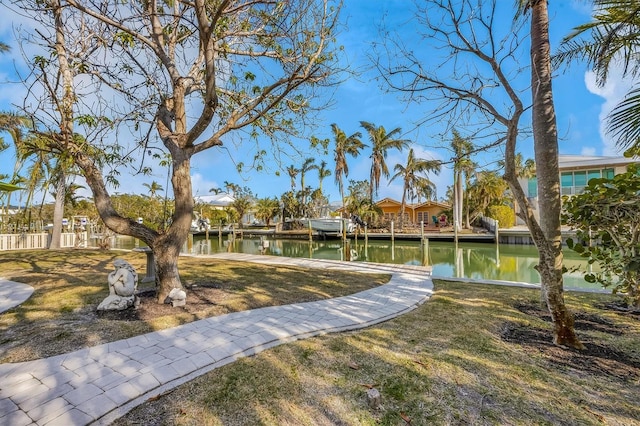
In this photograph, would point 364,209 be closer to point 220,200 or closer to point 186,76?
point 186,76

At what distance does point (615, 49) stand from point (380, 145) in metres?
23.9

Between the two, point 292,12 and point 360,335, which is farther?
point 292,12

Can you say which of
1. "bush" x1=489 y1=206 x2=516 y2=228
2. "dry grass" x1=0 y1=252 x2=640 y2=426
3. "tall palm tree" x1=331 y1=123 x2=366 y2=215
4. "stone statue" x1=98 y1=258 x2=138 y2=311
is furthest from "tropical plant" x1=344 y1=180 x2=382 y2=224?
"stone statue" x1=98 y1=258 x2=138 y2=311

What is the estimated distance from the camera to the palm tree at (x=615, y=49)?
2.71 meters

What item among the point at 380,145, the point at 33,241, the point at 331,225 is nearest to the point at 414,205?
the point at 380,145

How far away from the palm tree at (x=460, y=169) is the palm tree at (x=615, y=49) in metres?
1.46

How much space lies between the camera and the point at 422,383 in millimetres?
2559

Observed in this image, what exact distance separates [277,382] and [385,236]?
23339 millimetres

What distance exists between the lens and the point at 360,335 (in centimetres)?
370

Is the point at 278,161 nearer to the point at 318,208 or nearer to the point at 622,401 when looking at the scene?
the point at 622,401

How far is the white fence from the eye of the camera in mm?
14977

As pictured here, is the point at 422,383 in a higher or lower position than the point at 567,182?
lower

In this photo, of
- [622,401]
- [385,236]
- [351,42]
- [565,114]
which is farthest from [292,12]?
[385,236]

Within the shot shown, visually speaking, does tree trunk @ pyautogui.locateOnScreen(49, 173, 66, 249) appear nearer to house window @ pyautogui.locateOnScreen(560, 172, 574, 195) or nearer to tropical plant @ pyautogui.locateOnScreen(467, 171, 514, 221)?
tropical plant @ pyautogui.locateOnScreen(467, 171, 514, 221)
